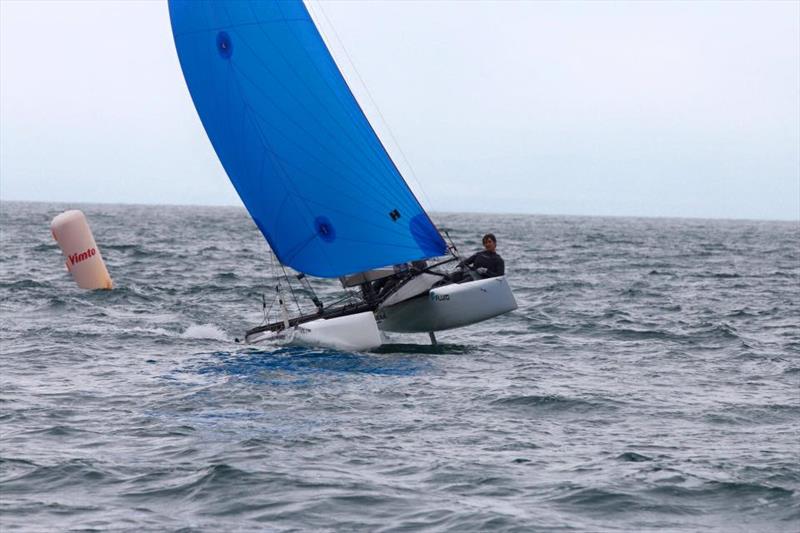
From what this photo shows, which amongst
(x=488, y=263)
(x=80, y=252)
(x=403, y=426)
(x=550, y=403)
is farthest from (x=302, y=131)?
(x=80, y=252)

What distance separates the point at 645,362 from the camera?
50.1 feet

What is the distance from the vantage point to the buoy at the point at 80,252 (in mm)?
25156

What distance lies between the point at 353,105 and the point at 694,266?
86.4 ft

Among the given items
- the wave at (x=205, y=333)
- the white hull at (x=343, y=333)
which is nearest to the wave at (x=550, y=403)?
the white hull at (x=343, y=333)

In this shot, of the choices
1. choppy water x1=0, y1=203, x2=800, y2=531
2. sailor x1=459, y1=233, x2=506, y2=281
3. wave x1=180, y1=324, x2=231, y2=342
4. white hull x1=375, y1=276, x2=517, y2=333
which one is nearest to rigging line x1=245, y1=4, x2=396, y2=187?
sailor x1=459, y1=233, x2=506, y2=281

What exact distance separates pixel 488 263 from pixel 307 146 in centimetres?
318

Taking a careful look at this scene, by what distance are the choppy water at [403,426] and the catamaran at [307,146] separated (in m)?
1.20

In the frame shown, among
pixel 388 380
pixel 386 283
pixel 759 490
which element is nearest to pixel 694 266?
pixel 386 283

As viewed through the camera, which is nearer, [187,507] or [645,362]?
[187,507]

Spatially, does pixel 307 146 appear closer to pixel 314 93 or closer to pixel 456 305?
pixel 314 93

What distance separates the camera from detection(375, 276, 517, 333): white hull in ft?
52.7

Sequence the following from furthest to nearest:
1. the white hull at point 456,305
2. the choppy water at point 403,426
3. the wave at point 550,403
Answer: the white hull at point 456,305
the wave at point 550,403
the choppy water at point 403,426

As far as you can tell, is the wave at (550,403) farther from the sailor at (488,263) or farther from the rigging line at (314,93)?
the rigging line at (314,93)

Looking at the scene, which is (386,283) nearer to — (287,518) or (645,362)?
(645,362)
